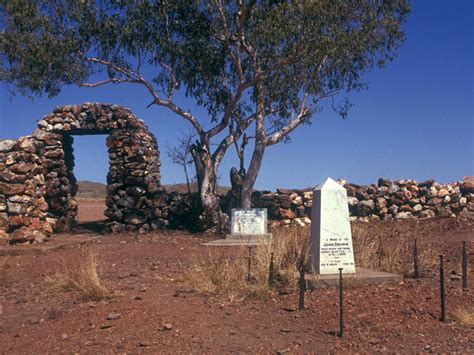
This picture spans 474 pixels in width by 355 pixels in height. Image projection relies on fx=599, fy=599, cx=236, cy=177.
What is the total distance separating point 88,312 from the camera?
719 centimetres

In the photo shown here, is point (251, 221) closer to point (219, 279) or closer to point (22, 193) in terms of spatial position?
point (22, 193)

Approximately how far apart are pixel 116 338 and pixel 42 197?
12.1 metres

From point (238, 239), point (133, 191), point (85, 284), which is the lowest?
point (85, 284)

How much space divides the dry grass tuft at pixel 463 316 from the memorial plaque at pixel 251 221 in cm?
976

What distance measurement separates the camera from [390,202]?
2025 centimetres

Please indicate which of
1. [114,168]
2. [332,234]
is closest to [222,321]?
[332,234]

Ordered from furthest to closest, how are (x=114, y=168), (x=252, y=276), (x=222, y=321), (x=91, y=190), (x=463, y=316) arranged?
(x=91, y=190) → (x=114, y=168) → (x=252, y=276) → (x=222, y=321) → (x=463, y=316)

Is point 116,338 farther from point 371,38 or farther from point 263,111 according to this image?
point 371,38

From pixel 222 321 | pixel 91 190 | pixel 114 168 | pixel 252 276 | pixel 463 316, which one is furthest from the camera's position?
pixel 91 190

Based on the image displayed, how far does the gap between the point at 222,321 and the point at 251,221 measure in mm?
9721

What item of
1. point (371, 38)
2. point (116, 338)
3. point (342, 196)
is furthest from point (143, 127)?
point (116, 338)

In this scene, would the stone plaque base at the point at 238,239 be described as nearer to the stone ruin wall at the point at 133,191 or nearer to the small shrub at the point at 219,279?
the stone ruin wall at the point at 133,191

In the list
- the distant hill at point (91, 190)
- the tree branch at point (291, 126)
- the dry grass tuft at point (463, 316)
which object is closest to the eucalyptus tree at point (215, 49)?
the tree branch at point (291, 126)

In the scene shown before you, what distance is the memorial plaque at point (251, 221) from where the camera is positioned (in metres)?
16.4
